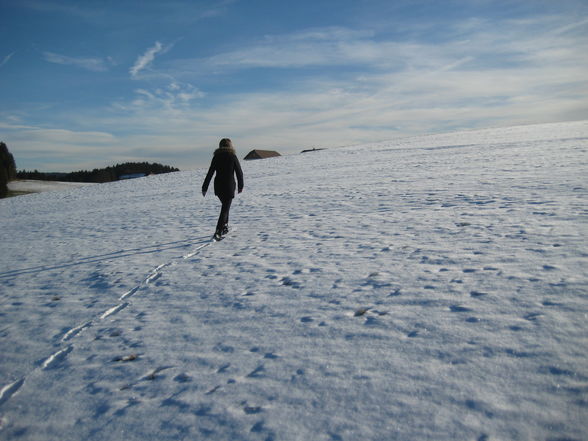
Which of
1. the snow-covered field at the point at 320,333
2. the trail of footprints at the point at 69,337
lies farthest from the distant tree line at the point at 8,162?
the snow-covered field at the point at 320,333

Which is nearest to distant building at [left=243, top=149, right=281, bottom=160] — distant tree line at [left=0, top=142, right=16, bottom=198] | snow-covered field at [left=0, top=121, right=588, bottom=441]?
distant tree line at [left=0, top=142, right=16, bottom=198]

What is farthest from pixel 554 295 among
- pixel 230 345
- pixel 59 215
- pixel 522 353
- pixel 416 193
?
pixel 59 215

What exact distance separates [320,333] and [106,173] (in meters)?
132

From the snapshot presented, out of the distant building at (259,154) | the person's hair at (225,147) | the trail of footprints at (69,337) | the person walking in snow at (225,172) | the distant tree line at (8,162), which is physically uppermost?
the distant tree line at (8,162)

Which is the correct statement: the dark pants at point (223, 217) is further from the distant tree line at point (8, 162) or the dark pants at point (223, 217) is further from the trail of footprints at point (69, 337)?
the distant tree line at point (8, 162)

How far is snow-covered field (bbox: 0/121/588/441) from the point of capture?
269cm

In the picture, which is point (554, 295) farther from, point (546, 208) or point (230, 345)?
point (546, 208)

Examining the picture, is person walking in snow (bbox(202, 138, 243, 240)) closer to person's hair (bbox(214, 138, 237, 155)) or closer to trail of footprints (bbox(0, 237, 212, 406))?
person's hair (bbox(214, 138, 237, 155))

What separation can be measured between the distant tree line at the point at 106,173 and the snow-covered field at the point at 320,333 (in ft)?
369

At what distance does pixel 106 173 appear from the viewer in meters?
118

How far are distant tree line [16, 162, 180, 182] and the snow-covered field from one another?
112571 millimetres

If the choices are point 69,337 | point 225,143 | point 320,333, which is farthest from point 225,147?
point 320,333

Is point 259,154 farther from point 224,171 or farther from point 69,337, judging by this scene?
point 69,337

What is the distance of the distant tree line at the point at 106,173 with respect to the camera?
102 meters
